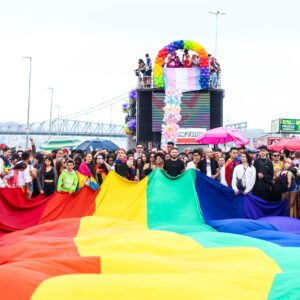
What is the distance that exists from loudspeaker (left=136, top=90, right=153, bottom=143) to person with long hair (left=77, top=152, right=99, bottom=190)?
1628 centimetres

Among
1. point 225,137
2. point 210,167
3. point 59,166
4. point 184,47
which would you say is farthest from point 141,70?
point 59,166

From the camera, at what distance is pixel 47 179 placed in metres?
9.41

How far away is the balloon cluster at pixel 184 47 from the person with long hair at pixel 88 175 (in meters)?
16.6

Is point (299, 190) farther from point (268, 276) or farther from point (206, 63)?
point (206, 63)

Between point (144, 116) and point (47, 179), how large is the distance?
17.2m

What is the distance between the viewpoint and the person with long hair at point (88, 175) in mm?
9367

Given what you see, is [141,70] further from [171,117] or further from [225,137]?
[225,137]

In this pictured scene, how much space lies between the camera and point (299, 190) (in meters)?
9.34

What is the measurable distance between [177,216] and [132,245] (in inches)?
129

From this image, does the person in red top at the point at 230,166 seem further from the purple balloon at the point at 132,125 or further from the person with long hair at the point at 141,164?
the purple balloon at the point at 132,125

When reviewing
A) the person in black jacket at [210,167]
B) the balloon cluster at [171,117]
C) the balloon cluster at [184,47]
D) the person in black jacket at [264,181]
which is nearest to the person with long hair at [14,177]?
the person in black jacket at [210,167]

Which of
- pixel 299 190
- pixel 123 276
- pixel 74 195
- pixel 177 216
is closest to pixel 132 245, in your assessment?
pixel 123 276

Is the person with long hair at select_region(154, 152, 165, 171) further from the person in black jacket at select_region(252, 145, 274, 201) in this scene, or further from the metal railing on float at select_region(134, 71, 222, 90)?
the metal railing on float at select_region(134, 71, 222, 90)

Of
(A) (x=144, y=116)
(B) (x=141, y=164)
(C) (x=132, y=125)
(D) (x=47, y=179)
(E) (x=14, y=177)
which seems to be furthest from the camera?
(C) (x=132, y=125)
